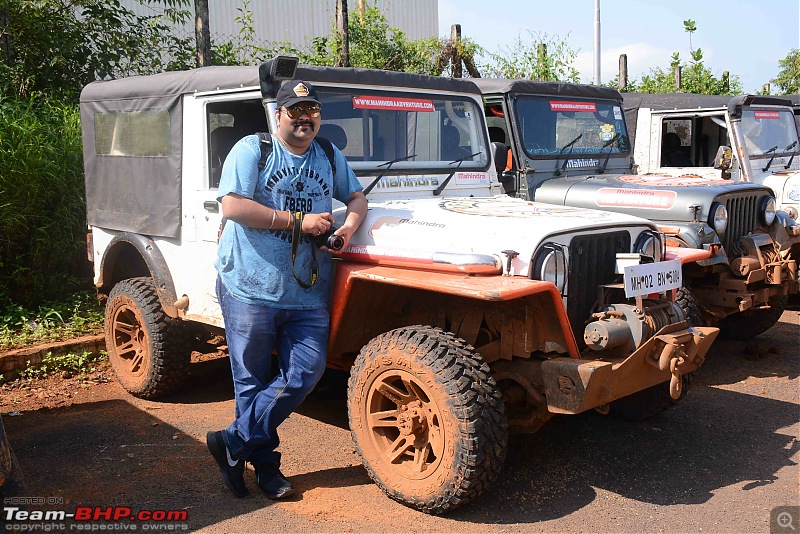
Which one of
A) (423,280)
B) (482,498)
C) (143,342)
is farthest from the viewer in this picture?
(143,342)

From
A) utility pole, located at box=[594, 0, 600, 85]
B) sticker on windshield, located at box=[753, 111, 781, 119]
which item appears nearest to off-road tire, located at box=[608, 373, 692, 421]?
sticker on windshield, located at box=[753, 111, 781, 119]

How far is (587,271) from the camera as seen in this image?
12.4 feet

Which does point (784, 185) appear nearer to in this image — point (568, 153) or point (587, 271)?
point (568, 153)

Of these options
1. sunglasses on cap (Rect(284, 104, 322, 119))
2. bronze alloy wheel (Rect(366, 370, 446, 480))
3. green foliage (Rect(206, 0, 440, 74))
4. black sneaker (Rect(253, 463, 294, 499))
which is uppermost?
green foliage (Rect(206, 0, 440, 74))

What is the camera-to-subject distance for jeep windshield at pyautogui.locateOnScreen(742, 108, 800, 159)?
8.30 metres

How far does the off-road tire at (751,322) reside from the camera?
6672 mm

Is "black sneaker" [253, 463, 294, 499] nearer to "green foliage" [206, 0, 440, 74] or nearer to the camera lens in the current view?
the camera lens

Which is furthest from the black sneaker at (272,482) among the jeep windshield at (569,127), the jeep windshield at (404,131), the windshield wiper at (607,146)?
the windshield wiper at (607,146)

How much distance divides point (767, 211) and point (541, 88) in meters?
2.15

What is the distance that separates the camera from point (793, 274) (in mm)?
6090

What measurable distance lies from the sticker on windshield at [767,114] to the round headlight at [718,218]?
3076 mm

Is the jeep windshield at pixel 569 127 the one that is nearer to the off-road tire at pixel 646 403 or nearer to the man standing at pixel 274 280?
the off-road tire at pixel 646 403

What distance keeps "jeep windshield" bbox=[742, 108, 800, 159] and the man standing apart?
5986 millimetres

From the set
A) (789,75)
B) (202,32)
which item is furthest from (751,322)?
(789,75)
